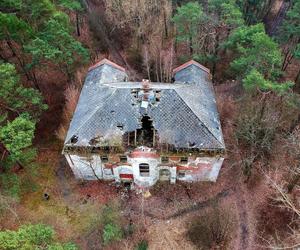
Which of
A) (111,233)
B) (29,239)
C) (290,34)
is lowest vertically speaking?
(111,233)

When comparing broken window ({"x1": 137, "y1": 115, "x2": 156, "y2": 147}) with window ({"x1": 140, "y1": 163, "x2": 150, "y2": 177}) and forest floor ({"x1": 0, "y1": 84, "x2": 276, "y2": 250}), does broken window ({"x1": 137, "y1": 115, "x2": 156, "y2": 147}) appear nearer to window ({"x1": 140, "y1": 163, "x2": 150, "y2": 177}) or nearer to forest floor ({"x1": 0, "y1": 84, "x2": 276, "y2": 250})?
window ({"x1": 140, "y1": 163, "x2": 150, "y2": 177})

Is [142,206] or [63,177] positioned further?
[63,177]

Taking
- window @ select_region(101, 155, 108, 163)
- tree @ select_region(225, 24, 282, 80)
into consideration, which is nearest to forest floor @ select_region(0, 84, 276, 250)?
window @ select_region(101, 155, 108, 163)

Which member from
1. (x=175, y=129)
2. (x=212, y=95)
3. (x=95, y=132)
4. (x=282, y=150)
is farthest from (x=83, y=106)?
(x=282, y=150)

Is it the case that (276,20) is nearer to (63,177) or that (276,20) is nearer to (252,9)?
(252,9)

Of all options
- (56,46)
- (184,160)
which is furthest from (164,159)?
(56,46)

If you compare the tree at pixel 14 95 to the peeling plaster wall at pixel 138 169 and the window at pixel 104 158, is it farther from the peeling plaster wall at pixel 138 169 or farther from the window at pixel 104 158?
the window at pixel 104 158

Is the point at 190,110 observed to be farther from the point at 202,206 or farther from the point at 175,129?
the point at 202,206
